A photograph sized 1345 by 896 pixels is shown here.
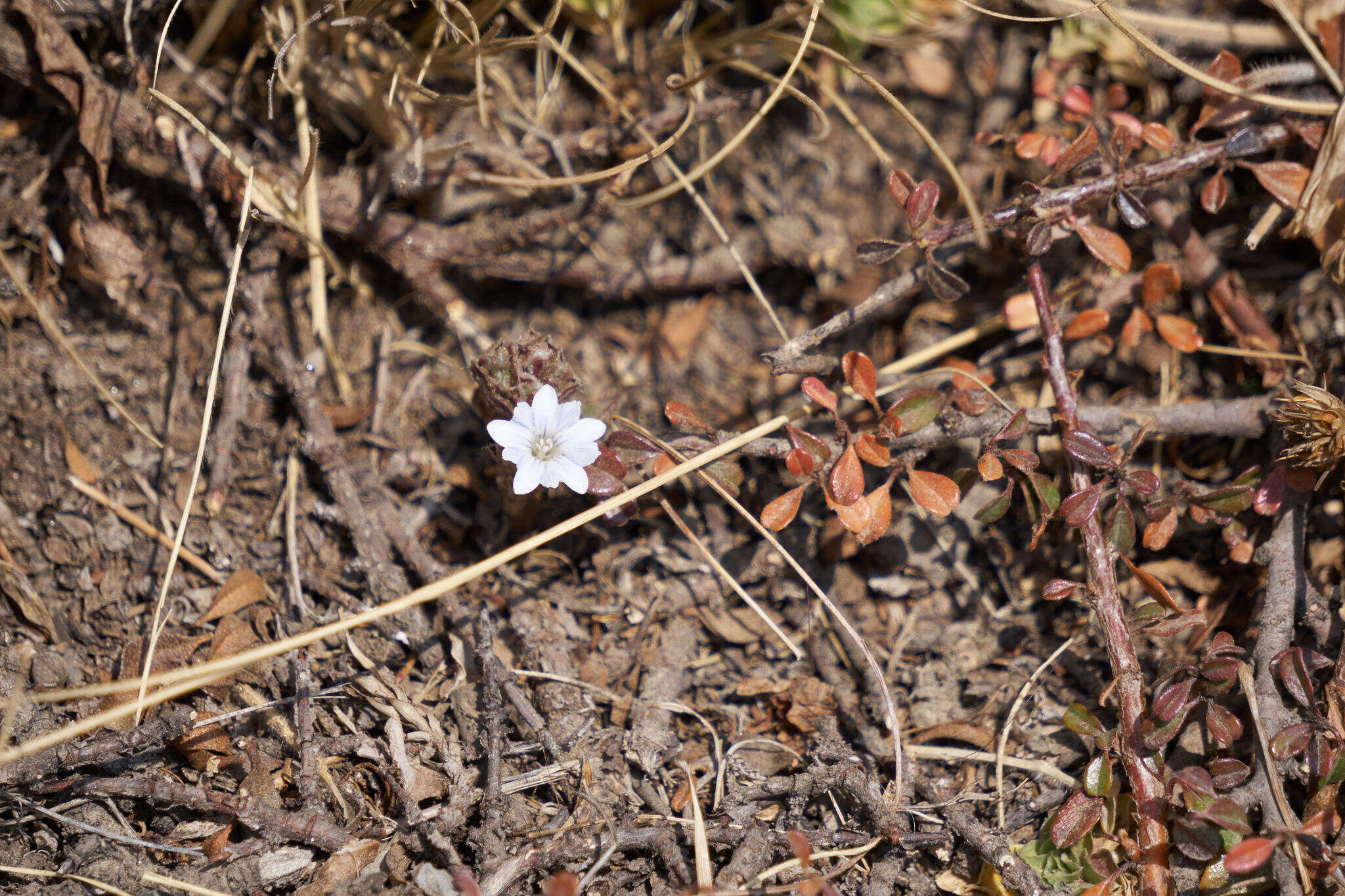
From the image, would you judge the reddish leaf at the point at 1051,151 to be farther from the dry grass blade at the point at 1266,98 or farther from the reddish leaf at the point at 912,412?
the reddish leaf at the point at 912,412

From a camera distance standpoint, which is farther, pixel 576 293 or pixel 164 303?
pixel 576 293

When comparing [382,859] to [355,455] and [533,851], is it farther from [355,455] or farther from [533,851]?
[355,455]

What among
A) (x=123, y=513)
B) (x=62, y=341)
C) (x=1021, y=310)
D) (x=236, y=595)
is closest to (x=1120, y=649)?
(x=1021, y=310)

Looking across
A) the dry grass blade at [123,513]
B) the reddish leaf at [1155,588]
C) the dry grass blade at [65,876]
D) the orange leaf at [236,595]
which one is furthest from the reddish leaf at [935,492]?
the dry grass blade at [65,876]

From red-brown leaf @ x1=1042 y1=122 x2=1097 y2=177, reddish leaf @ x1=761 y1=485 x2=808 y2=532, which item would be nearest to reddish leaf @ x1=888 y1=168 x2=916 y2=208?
red-brown leaf @ x1=1042 y1=122 x2=1097 y2=177

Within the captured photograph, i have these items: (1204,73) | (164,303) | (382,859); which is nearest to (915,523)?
(1204,73)

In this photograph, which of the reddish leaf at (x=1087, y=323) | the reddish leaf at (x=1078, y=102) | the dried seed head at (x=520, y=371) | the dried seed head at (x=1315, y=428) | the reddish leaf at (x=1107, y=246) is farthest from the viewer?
the reddish leaf at (x=1078, y=102)
